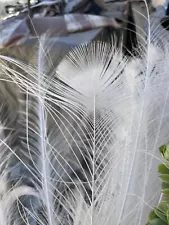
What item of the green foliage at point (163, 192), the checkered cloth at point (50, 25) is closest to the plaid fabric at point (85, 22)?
the checkered cloth at point (50, 25)

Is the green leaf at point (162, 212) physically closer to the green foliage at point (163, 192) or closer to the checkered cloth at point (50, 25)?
the green foliage at point (163, 192)

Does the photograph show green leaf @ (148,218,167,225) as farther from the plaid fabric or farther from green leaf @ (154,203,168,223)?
the plaid fabric

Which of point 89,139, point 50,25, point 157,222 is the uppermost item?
point 50,25

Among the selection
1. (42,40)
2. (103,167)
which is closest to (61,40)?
(42,40)

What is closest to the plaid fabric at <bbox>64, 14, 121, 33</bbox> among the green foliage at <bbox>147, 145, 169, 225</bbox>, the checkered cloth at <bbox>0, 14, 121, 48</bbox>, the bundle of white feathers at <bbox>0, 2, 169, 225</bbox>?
the checkered cloth at <bbox>0, 14, 121, 48</bbox>

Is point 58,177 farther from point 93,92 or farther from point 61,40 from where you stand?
point 61,40

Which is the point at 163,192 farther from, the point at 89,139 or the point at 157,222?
the point at 89,139

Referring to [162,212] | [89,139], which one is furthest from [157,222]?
[89,139]

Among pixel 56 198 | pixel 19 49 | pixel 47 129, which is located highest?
pixel 19 49
